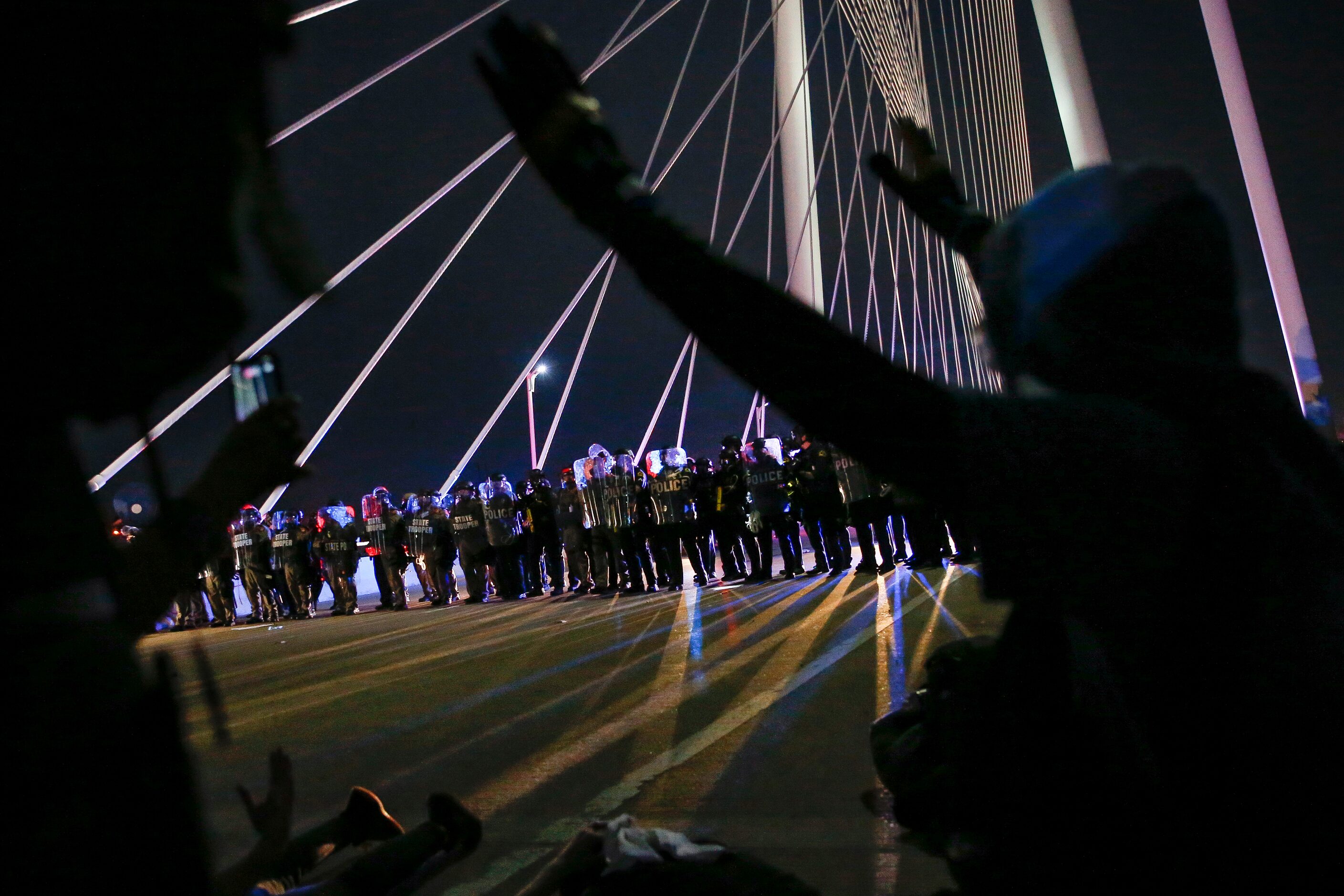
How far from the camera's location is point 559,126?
2.86 ft

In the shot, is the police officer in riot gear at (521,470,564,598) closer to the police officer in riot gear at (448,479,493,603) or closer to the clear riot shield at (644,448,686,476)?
the police officer in riot gear at (448,479,493,603)

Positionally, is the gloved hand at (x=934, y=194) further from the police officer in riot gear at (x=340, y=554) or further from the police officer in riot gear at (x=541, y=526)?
the police officer in riot gear at (x=340, y=554)

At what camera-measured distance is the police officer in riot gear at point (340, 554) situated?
1398cm

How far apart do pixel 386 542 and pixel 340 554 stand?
31.9 inches

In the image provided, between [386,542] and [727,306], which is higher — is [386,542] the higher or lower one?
the higher one

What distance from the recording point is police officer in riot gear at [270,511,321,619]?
14.3 metres

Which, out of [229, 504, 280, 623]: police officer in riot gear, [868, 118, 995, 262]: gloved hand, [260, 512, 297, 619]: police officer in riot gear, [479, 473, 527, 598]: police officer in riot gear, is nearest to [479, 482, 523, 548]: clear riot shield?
[479, 473, 527, 598]: police officer in riot gear

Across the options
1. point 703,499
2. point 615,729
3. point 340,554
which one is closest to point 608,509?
point 703,499

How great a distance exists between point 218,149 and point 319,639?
9.43m

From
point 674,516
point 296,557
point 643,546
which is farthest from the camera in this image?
point 296,557

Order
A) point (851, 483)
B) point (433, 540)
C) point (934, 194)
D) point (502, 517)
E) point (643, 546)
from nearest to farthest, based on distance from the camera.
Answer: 1. point (934, 194)
2. point (851, 483)
3. point (643, 546)
4. point (502, 517)
5. point (433, 540)

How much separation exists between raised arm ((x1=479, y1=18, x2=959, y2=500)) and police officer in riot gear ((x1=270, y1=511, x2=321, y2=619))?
14.6m

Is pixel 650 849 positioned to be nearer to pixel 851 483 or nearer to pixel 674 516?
pixel 851 483

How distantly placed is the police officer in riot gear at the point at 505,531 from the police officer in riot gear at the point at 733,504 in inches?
123
